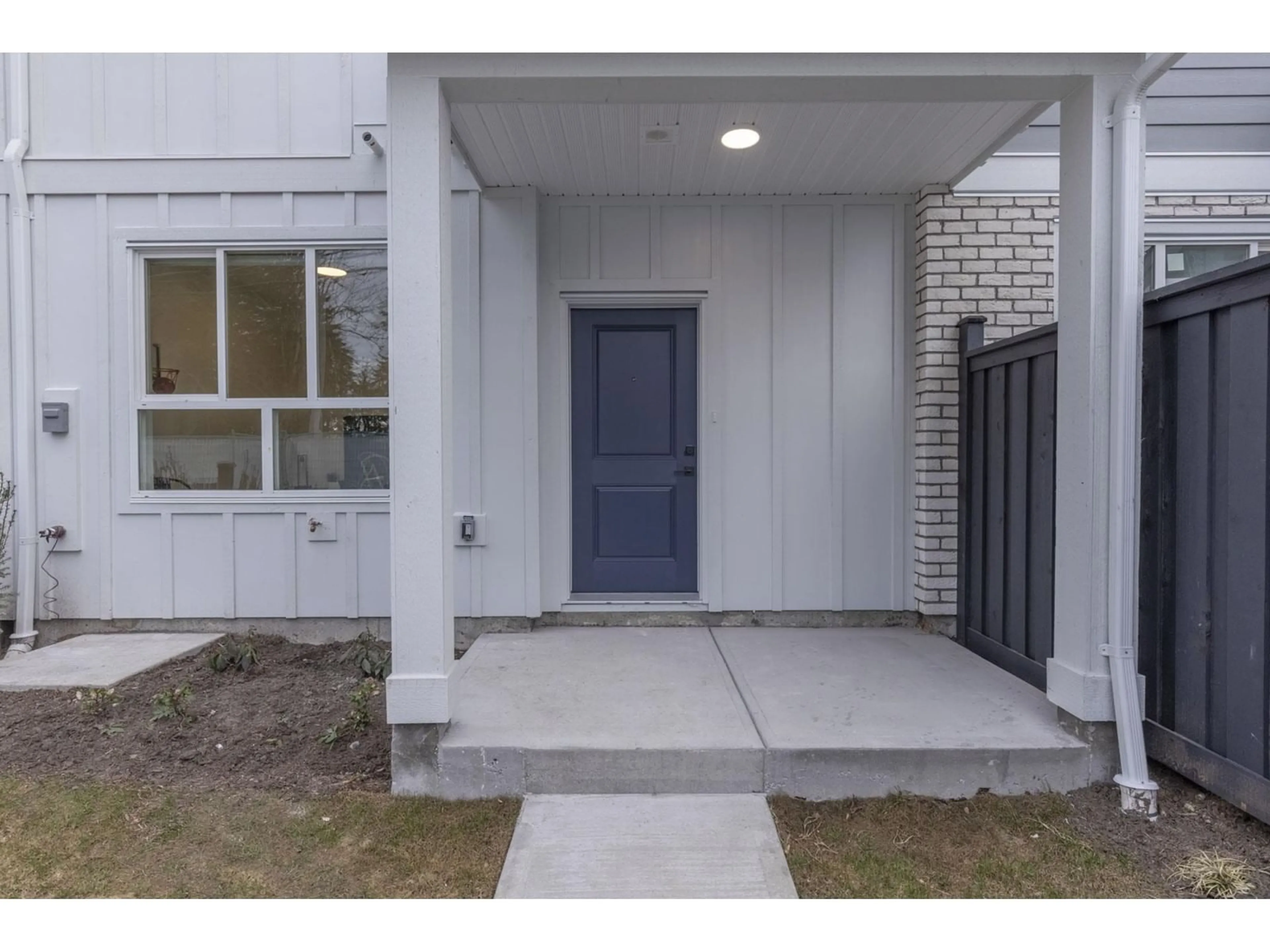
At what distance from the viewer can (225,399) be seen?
4.49 meters

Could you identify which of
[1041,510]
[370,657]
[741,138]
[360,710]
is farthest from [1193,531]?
[370,657]

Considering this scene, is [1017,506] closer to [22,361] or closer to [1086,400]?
[1086,400]

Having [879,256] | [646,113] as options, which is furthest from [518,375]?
[879,256]

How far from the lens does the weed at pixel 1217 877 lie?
2074 mm

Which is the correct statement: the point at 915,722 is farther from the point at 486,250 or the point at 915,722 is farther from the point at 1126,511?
the point at 486,250

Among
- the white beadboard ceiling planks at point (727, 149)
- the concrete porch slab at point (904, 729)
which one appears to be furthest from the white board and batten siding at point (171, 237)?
the concrete porch slab at point (904, 729)

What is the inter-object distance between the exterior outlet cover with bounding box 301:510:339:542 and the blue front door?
1.55 m

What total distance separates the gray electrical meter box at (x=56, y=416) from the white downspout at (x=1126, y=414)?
18.6 feet

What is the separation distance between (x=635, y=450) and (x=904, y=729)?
2394 mm

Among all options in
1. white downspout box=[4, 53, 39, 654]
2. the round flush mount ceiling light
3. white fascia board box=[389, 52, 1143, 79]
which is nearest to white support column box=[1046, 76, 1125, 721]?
white fascia board box=[389, 52, 1143, 79]

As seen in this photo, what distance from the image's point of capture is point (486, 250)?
4324mm

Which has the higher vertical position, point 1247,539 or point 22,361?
point 22,361

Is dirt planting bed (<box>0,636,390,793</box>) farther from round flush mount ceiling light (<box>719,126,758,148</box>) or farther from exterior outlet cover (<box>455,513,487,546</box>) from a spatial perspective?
round flush mount ceiling light (<box>719,126,758,148</box>)

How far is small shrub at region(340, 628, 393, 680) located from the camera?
387 cm
